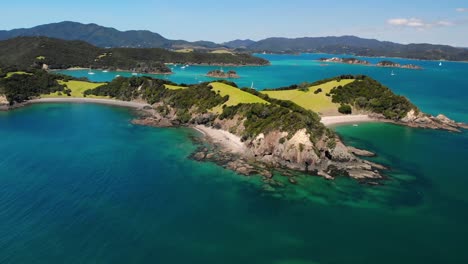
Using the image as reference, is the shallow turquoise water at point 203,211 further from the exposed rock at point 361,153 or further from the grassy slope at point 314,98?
the grassy slope at point 314,98

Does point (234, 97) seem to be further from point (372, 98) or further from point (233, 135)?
point (372, 98)

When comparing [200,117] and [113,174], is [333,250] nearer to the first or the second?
[113,174]

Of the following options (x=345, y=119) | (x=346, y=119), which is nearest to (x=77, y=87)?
(x=345, y=119)

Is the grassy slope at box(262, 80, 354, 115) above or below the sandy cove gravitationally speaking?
above

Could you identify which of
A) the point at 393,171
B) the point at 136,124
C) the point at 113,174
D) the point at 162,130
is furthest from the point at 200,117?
the point at 393,171

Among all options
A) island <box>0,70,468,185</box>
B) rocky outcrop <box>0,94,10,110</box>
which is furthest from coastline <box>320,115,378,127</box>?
rocky outcrop <box>0,94,10,110</box>

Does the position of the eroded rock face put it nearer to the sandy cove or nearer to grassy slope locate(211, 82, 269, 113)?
grassy slope locate(211, 82, 269, 113)

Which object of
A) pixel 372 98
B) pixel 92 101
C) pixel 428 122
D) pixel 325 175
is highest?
pixel 372 98
